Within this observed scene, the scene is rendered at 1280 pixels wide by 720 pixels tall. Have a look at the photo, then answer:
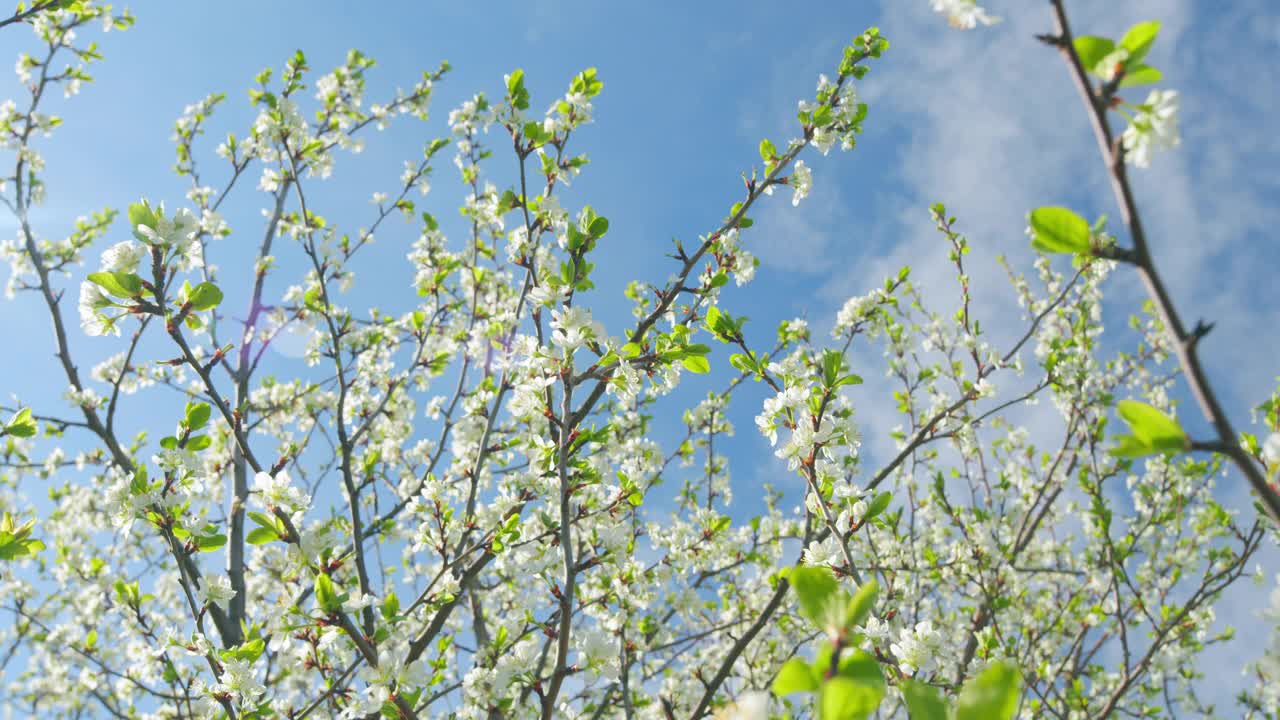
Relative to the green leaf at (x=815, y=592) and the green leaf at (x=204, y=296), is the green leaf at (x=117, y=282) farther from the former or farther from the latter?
the green leaf at (x=815, y=592)

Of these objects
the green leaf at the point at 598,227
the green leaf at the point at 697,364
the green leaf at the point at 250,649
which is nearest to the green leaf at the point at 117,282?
the green leaf at the point at 250,649

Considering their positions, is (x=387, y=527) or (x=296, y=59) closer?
(x=387, y=527)

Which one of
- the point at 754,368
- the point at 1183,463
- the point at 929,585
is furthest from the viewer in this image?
the point at 929,585

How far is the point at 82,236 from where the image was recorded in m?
6.36

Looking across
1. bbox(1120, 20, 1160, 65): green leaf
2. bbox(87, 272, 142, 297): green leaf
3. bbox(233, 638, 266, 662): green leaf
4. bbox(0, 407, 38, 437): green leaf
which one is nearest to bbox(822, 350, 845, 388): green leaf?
bbox(1120, 20, 1160, 65): green leaf

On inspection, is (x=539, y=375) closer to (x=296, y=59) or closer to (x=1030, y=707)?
(x=1030, y=707)

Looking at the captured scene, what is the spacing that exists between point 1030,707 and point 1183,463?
2824 millimetres

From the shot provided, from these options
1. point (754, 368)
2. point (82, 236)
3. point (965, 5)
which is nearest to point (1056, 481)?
point (754, 368)

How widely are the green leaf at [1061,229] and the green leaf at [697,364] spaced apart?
1351mm

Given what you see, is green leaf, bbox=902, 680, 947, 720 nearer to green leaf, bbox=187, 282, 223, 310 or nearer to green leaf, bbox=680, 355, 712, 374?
green leaf, bbox=680, 355, 712, 374

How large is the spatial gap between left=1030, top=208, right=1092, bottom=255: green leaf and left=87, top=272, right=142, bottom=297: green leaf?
95.7 inches

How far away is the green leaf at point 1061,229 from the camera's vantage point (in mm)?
1077

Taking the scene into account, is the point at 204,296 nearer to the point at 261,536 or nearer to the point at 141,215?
the point at 141,215

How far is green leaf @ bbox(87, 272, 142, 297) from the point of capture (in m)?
2.15
